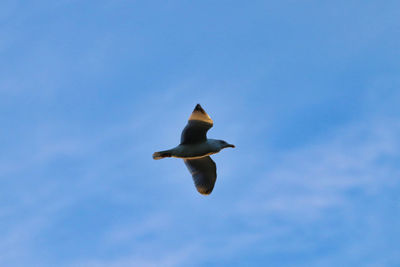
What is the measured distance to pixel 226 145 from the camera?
27.3 metres

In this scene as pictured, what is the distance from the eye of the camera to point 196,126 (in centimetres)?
2536

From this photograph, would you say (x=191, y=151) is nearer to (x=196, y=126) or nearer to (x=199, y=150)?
(x=199, y=150)

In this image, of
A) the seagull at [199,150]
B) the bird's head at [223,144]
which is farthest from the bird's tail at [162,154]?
the bird's head at [223,144]

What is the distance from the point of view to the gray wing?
2748 centimetres

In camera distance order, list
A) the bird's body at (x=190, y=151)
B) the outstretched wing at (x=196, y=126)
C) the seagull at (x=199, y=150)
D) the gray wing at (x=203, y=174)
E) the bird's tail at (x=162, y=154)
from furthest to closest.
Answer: the gray wing at (x=203, y=174)
the bird's body at (x=190, y=151)
the bird's tail at (x=162, y=154)
the seagull at (x=199, y=150)
the outstretched wing at (x=196, y=126)

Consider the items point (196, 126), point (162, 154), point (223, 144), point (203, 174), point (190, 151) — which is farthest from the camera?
point (203, 174)

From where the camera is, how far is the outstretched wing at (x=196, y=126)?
25.2 m

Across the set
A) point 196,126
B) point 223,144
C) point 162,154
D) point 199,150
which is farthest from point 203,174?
point 196,126

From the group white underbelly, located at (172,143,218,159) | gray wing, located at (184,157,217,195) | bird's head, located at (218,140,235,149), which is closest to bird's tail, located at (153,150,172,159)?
white underbelly, located at (172,143,218,159)

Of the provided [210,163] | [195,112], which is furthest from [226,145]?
[195,112]

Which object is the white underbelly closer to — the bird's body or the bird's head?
the bird's body

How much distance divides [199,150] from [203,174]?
220 centimetres

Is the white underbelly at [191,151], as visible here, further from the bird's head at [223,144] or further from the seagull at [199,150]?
the bird's head at [223,144]

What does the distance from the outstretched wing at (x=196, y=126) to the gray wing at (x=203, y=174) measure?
1.85 meters
